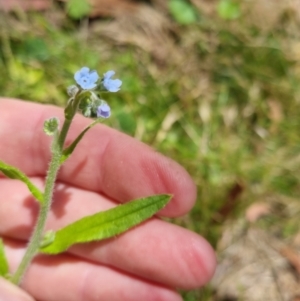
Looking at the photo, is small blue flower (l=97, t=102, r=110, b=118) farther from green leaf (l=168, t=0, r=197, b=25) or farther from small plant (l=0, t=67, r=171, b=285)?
green leaf (l=168, t=0, r=197, b=25)

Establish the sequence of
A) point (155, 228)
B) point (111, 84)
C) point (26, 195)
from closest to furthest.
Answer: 1. point (111, 84)
2. point (155, 228)
3. point (26, 195)

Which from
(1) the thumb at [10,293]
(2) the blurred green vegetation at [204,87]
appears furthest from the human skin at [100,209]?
(2) the blurred green vegetation at [204,87]

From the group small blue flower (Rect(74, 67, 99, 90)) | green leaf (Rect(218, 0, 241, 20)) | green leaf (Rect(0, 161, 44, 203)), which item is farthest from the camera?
green leaf (Rect(218, 0, 241, 20))

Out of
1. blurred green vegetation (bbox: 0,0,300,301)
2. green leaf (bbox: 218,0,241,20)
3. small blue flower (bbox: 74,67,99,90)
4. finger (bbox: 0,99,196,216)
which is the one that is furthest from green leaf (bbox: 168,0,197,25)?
small blue flower (bbox: 74,67,99,90)

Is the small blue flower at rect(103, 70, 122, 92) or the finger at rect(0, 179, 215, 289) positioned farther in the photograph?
the finger at rect(0, 179, 215, 289)

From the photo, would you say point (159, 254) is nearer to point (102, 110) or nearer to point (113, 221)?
point (113, 221)

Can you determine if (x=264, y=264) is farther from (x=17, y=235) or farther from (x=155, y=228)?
(x=17, y=235)

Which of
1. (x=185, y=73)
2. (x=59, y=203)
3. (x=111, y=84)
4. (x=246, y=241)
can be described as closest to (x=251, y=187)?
(x=246, y=241)
